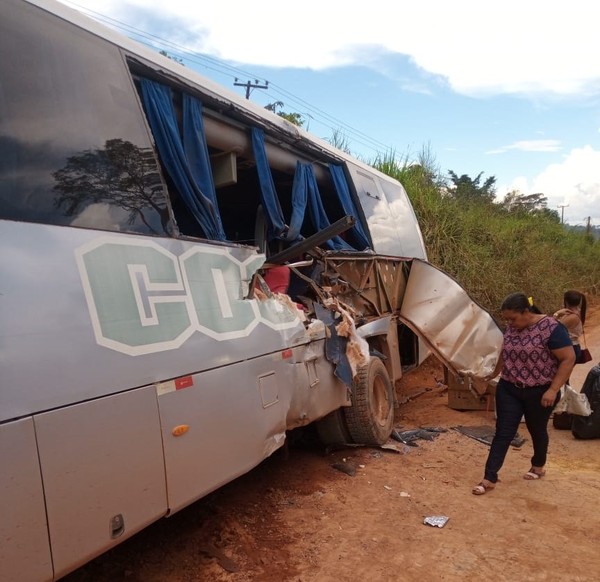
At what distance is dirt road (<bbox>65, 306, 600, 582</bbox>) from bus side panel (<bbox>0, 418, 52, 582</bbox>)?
3.88ft

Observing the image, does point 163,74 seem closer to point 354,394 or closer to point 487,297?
point 354,394

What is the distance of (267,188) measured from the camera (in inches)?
186

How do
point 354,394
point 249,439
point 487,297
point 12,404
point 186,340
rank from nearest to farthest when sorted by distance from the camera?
1. point 12,404
2. point 186,340
3. point 249,439
4. point 354,394
5. point 487,297

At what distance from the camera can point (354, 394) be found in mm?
5098

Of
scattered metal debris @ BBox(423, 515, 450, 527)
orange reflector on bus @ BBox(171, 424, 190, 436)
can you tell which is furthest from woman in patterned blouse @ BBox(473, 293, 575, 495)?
orange reflector on bus @ BBox(171, 424, 190, 436)

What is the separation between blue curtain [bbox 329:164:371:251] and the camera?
6281 millimetres

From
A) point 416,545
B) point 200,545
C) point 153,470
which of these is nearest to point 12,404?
point 153,470

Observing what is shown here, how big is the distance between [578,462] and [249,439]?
358 cm

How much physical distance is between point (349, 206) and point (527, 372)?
2.92 metres

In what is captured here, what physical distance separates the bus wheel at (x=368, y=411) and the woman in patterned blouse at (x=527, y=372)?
1094 mm

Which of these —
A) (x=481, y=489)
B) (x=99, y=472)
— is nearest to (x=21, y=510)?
(x=99, y=472)

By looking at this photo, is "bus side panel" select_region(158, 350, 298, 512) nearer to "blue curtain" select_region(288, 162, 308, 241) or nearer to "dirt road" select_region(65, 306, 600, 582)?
"dirt road" select_region(65, 306, 600, 582)

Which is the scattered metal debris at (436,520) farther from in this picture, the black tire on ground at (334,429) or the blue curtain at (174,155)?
the blue curtain at (174,155)

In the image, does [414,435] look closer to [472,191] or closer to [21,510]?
[21,510]
